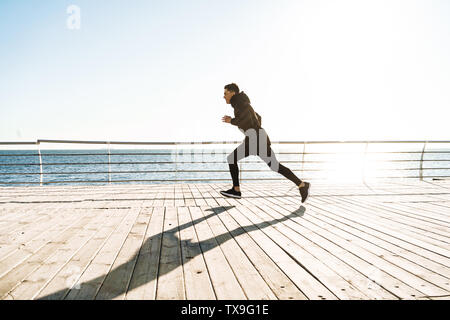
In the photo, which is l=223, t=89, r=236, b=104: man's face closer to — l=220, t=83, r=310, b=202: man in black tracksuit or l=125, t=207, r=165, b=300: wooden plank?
l=220, t=83, r=310, b=202: man in black tracksuit

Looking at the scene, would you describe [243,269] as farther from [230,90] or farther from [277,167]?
[230,90]

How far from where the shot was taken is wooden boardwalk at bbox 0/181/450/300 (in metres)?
1.37

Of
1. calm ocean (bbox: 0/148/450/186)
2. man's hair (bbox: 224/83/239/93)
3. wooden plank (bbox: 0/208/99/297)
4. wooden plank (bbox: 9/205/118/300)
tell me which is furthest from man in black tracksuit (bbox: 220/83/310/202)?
wooden plank (bbox: 0/208/99/297)

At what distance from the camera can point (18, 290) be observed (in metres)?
1.35

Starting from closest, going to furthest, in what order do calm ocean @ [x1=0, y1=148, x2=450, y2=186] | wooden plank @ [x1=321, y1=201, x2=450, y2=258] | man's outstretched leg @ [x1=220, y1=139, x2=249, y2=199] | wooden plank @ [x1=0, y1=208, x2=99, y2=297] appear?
wooden plank @ [x1=0, y1=208, x2=99, y2=297] → wooden plank @ [x1=321, y1=201, x2=450, y2=258] → man's outstretched leg @ [x1=220, y1=139, x2=249, y2=199] → calm ocean @ [x1=0, y1=148, x2=450, y2=186]

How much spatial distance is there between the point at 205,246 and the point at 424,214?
2580mm

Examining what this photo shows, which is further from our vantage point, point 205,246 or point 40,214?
point 40,214

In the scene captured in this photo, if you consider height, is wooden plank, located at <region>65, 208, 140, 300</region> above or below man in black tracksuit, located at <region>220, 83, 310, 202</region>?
below

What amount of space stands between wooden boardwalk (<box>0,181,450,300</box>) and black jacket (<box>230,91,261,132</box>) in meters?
1.04

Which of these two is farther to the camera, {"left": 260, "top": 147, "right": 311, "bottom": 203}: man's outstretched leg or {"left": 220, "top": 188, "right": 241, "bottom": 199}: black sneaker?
{"left": 220, "top": 188, "right": 241, "bottom": 199}: black sneaker

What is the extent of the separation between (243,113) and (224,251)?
209 cm

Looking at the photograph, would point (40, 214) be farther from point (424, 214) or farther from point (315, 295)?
point (424, 214)

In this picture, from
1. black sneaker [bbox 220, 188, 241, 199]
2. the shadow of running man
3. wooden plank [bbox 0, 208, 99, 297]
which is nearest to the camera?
the shadow of running man
